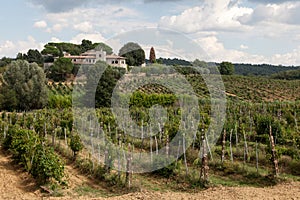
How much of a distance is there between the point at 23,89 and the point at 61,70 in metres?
15.8

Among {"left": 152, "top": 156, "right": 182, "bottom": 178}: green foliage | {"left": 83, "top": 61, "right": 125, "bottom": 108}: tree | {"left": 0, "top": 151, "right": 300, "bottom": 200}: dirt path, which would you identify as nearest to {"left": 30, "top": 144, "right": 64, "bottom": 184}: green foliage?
{"left": 0, "top": 151, "right": 300, "bottom": 200}: dirt path

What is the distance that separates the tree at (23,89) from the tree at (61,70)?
13703mm

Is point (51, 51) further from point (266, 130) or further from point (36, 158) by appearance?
point (36, 158)

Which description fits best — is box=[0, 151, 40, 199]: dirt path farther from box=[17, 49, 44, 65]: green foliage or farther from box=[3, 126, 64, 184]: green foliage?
box=[17, 49, 44, 65]: green foliage

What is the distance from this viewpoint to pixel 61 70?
156ft

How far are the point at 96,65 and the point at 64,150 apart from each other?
1287 centimetres

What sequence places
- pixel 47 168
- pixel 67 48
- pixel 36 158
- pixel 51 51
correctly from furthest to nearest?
pixel 67 48 → pixel 51 51 → pixel 36 158 → pixel 47 168

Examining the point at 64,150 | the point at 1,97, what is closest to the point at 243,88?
the point at 1,97

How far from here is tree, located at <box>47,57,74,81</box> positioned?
4747 centimetres

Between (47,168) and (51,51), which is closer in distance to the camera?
(47,168)

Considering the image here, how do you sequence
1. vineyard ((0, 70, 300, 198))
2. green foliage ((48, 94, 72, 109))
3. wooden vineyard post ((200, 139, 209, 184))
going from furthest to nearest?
green foliage ((48, 94, 72, 109)) < vineyard ((0, 70, 300, 198)) < wooden vineyard post ((200, 139, 209, 184))

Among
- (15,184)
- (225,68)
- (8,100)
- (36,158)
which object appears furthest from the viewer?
(225,68)

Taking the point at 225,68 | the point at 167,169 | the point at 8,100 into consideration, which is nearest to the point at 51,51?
the point at 225,68

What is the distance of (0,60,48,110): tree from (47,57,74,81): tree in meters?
13.7
